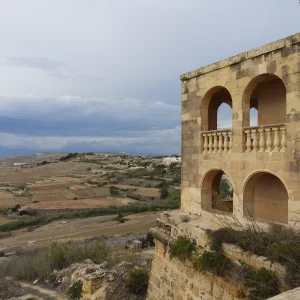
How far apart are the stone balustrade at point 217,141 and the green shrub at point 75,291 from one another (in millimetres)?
7709

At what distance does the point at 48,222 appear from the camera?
32.0 meters

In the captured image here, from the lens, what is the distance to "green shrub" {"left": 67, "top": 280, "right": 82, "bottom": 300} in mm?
12750

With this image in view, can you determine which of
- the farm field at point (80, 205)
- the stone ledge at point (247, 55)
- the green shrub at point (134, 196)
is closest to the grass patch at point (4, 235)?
the farm field at point (80, 205)

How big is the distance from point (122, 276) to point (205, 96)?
7622 mm

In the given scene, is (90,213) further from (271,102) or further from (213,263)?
(213,263)

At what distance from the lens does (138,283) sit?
1209 centimetres

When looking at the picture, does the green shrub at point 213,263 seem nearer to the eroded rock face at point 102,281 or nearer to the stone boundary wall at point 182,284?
the stone boundary wall at point 182,284

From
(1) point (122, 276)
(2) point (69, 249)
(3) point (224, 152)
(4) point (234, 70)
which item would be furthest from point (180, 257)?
(2) point (69, 249)

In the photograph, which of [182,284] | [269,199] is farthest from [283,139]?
[182,284]

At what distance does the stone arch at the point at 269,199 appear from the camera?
25.6 feet

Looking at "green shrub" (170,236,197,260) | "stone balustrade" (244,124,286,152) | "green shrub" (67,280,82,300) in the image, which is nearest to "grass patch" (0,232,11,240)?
"green shrub" (67,280,82,300)

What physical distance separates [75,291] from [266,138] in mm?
9456

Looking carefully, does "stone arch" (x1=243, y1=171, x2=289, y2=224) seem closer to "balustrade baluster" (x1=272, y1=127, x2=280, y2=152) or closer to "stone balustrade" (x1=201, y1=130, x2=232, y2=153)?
"stone balustrade" (x1=201, y1=130, x2=232, y2=153)

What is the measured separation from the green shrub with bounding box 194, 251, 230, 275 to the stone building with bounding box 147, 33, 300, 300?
0.41ft
